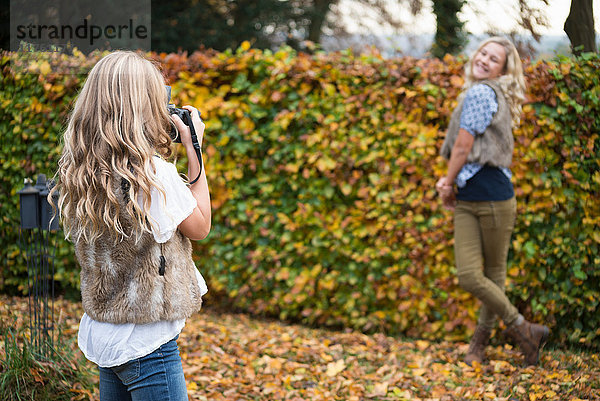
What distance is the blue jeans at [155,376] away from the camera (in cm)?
174

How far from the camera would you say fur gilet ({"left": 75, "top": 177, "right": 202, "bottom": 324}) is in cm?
174

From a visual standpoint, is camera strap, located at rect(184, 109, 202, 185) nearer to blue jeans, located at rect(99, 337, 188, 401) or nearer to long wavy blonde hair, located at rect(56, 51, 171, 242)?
long wavy blonde hair, located at rect(56, 51, 171, 242)

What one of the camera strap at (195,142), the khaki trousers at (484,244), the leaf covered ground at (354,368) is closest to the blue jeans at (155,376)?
the camera strap at (195,142)

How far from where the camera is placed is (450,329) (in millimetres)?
4137

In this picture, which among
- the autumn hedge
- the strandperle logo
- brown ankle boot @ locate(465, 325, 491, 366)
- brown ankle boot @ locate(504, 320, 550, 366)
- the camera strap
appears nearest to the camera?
the camera strap

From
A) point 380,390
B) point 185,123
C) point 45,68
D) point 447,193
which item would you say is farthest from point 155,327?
point 45,68

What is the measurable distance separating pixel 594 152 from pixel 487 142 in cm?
98

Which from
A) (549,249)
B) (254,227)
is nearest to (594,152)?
(549,249)

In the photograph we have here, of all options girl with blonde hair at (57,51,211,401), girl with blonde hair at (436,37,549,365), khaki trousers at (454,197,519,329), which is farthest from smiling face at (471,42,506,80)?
girl with blonde hair at (57,51,211,401)

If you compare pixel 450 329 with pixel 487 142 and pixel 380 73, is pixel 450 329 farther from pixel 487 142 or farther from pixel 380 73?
pixel 380 73

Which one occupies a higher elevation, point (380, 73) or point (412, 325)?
point (380, 73)

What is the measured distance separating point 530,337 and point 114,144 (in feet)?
9.58

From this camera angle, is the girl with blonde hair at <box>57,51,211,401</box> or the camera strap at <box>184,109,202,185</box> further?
the camera strap at <box>184,109,202,185</box>

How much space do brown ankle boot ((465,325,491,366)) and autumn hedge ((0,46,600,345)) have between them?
41cm
